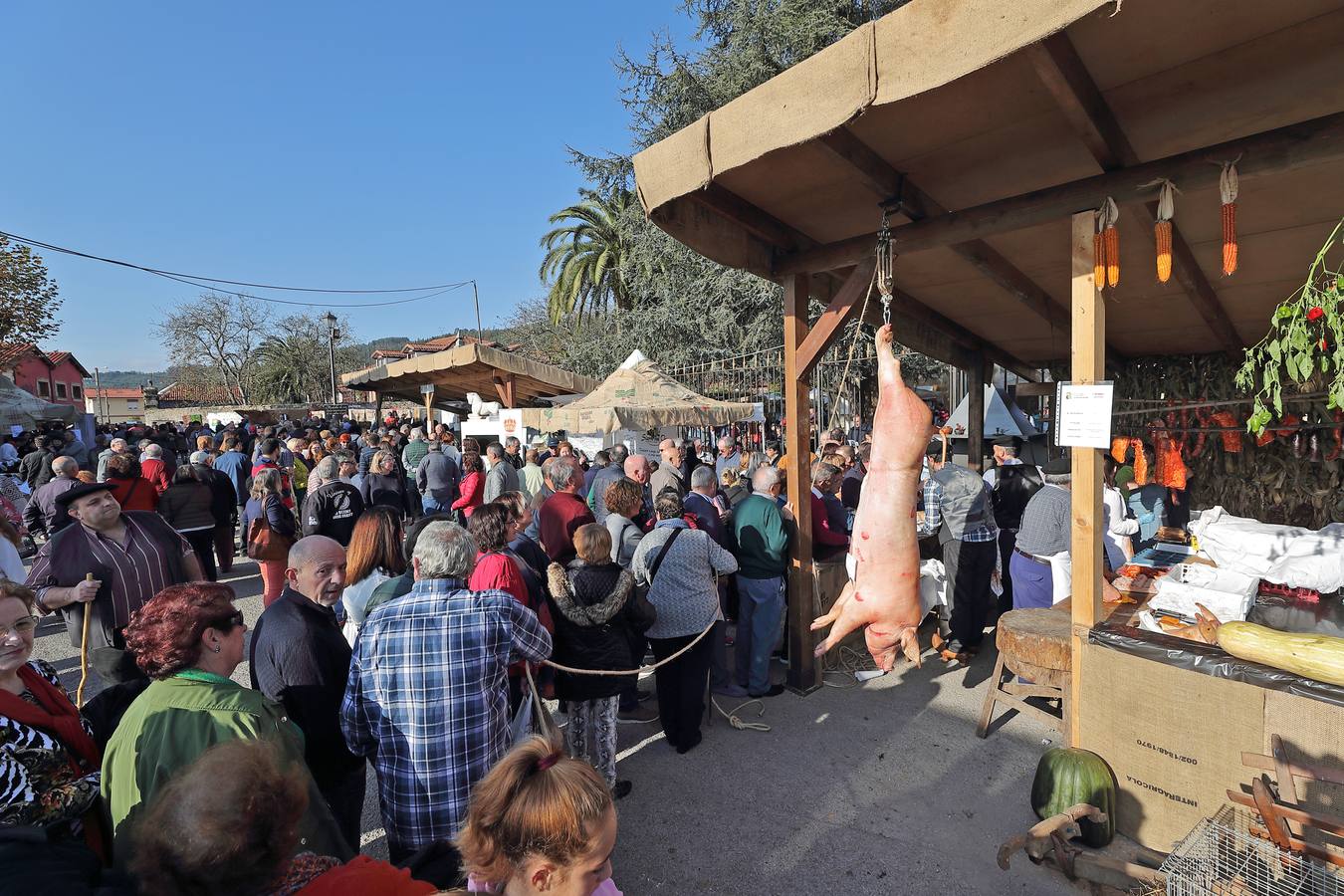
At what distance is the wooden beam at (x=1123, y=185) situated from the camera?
2.69 m

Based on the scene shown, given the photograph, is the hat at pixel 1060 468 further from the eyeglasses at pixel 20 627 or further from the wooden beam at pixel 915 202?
the eyeglasses at pixel 20 627

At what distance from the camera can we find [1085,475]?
10.7ft

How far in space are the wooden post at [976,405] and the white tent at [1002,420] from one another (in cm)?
196

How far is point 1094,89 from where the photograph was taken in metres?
2.72

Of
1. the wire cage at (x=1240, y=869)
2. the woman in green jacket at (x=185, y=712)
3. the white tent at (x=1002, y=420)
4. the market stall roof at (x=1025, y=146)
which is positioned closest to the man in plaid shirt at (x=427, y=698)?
the woman in green jacket at (x=185, y=712)

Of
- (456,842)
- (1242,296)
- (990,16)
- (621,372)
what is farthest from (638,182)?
(621,372)

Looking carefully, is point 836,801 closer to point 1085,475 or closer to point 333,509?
point 1085,475

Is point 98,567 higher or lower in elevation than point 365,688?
higher

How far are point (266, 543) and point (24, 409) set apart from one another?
15.6 m

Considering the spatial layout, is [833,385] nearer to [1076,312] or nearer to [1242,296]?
[1242,296]

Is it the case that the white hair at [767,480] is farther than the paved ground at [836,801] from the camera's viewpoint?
Yes

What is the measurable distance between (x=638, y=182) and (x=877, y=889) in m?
3.77

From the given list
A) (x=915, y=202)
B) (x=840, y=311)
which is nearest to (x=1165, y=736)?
(x=840, y=311)

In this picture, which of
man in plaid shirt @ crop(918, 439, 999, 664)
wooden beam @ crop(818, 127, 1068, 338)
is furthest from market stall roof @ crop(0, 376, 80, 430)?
man in plaid shirt @ crop(918, 439, 999, 664)
